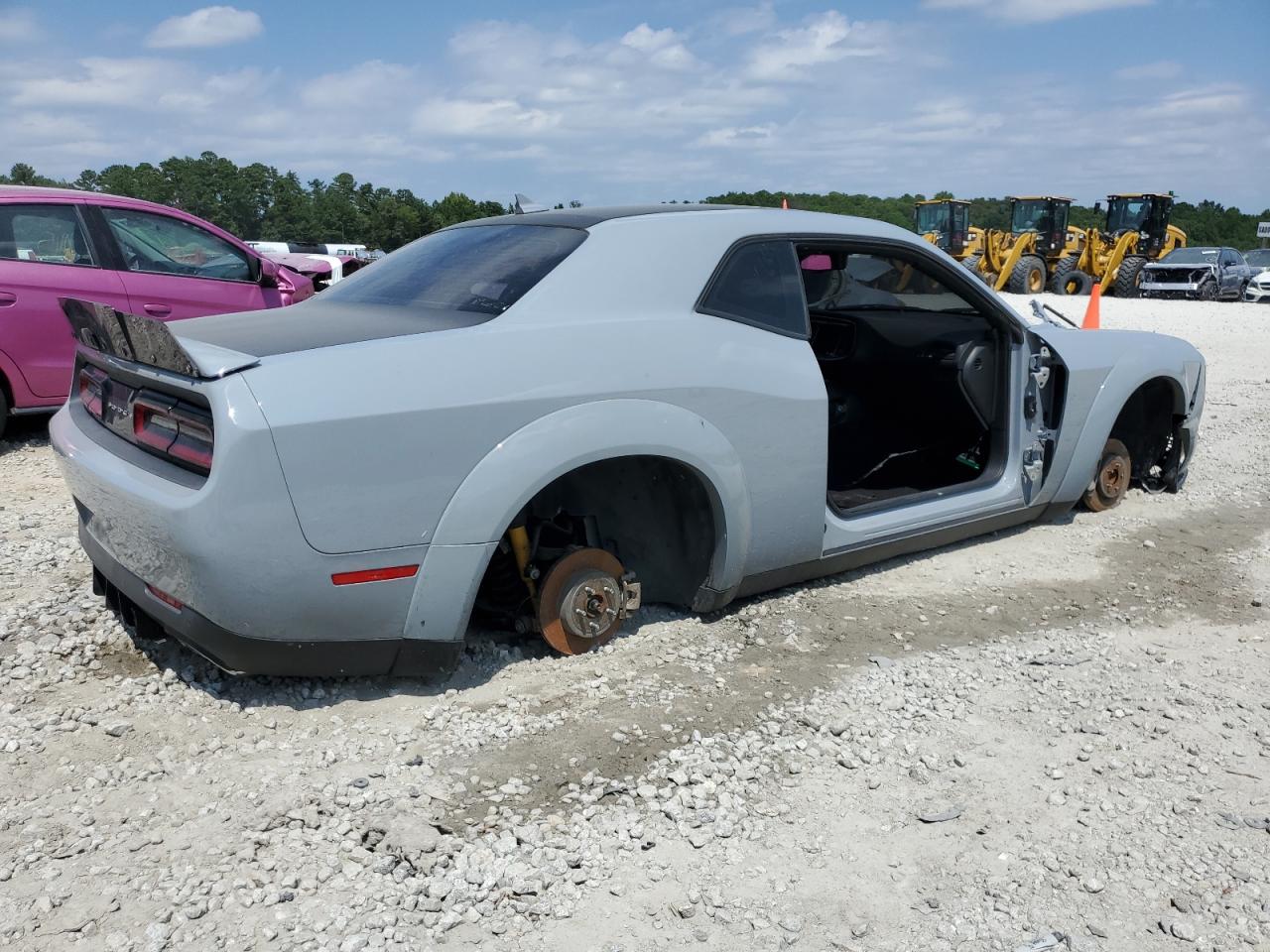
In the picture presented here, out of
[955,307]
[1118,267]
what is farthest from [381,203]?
[955,307]

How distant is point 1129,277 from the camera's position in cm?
2508

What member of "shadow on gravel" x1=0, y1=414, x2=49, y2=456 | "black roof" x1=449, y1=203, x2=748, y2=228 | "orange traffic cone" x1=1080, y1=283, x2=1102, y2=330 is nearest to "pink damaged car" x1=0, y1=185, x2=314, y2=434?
"shadow on gravel" x1=0, y1=414, x2=49, y2=456

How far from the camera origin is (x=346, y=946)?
2.12 m

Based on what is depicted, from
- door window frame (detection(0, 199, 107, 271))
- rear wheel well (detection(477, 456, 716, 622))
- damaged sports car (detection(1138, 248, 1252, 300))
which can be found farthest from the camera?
damaged sports car (detection(1138, 248, 1252, 300))

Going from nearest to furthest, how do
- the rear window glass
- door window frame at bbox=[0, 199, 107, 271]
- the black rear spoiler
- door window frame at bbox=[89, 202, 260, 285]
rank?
the black rear spoiler < the rear window glass < door window frame at bbox=[0, 199, 107, 271] < door window frame at bbox=[89, 202, 260, 285]

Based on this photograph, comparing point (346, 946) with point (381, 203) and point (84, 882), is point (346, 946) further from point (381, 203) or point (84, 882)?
point (381, 203)

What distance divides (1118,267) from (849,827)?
85.3ft

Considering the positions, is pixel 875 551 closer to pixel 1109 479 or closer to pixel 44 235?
pixel 1109 479

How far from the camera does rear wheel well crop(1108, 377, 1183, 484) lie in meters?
5.49

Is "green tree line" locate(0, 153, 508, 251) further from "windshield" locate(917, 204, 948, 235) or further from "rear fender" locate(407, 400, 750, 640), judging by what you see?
"rear fender" locate(407, 400, 750, 640)

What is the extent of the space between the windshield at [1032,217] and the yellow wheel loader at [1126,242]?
4.78 ft

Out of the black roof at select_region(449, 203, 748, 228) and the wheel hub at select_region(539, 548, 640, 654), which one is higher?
the black roof at select_region(449, 203, 748, 228)

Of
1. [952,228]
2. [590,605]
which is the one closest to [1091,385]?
[590,605]

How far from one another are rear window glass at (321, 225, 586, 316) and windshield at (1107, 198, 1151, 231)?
1038 inches
